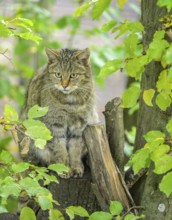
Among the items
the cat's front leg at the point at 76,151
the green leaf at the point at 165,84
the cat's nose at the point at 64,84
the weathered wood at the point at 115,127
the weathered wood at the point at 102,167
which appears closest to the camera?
the green leaf at the point at 165,84

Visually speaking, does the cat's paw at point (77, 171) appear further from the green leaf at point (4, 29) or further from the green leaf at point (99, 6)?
the green leaf at point (4, 29)

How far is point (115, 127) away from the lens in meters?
3.71

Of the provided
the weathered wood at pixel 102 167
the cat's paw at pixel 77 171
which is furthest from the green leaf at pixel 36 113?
the cat's paw at pixel 77 171

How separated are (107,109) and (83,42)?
226 inches

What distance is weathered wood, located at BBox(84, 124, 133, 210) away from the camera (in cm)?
Result: 349

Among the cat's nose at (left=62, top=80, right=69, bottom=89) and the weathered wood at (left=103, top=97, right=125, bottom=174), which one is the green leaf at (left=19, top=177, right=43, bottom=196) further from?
the cat's nose at (left=62, top=80, right=69, bottom=89)

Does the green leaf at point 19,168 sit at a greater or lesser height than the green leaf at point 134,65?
lesser

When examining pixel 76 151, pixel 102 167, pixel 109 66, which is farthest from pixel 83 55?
pixel 109 66

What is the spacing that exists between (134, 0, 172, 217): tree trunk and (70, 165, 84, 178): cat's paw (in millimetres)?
512

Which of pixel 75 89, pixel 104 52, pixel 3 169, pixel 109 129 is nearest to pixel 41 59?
pixel 104 52

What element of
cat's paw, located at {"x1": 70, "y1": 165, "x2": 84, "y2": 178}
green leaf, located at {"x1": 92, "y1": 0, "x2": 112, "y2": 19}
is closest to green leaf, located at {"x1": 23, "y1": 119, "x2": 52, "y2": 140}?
green leaf, located at {"x1": 92, "y1": 0, "x2": 112, "y2": 19}

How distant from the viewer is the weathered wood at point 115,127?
3.66m

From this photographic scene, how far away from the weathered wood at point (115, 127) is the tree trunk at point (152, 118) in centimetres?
14

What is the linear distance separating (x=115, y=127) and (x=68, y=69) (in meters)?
0.82
